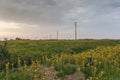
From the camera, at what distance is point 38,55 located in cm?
2055

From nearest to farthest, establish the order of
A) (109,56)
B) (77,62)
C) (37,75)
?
(37,75), (77,62), (109,56)

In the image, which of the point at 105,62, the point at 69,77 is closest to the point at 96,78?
the point at 69,77

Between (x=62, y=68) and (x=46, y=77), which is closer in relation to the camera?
(x=46, y=77)

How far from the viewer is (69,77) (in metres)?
15.0

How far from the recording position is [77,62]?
674 inches

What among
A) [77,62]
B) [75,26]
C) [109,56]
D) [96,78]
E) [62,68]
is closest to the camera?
[96,78]

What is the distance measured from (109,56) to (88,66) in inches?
111

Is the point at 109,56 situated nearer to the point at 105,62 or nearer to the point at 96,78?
the point at 105,62

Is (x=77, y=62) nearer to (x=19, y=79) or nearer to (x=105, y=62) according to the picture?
(x=105, y=62)

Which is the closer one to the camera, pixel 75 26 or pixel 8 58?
pixel 8 58

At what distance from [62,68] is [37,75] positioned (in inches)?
59.6

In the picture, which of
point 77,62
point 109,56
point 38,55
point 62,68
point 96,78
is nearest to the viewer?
point 96,78

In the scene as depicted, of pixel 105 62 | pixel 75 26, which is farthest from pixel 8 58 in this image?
pixel 75 26

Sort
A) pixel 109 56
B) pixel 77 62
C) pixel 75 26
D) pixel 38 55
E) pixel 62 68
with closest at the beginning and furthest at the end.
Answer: pixel 62 68 < pixel 77 62 < pixel 109 56 < pixel 38 55 < pixel 75 26
